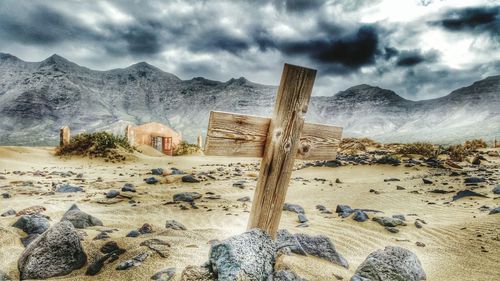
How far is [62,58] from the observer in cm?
16350

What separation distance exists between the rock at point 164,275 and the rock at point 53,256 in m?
0.91

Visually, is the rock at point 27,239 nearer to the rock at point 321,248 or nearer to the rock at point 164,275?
the rock at point 164,275

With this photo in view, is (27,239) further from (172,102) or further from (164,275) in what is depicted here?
(172,102)

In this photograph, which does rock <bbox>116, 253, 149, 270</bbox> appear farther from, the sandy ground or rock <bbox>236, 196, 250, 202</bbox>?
rock <bbox>236, 196, 250, 202</bbox>

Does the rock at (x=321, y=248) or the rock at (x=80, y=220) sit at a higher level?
the rock at (x=321, y=248)

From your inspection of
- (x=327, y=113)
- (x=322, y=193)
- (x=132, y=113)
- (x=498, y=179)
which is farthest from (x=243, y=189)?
(x=327, y=113)

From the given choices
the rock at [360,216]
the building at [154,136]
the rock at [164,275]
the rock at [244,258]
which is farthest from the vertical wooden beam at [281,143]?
the building at [154,136]

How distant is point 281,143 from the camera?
255 centimetres

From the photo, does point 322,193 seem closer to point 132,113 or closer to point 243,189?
point 243,189

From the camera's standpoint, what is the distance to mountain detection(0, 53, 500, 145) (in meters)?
128

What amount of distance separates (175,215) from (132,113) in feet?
503

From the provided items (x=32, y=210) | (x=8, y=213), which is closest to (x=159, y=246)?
(x=32, y=210)

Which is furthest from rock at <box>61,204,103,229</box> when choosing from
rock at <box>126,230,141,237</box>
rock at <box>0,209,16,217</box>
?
rock at <box>0,209,16,217</box>

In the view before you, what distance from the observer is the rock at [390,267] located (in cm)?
301
